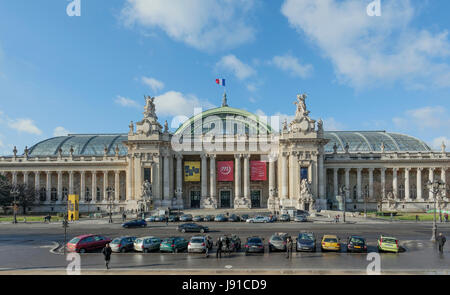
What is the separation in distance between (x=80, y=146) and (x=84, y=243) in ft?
263

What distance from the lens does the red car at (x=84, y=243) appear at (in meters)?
31.8

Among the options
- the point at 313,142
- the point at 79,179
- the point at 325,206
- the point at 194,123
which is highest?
the point at 194,123

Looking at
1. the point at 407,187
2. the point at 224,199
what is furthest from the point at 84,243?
the point at 407,187

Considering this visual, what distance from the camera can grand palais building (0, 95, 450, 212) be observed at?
8444 centimetres

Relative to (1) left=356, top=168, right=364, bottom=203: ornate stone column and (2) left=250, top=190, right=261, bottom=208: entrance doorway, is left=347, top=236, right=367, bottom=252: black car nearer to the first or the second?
(2) left=250, top=190, right=261, bottom=208: entrance doorway

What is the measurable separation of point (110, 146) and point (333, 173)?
6320 cm

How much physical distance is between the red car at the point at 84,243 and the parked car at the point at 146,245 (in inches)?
148

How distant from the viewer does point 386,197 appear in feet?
293

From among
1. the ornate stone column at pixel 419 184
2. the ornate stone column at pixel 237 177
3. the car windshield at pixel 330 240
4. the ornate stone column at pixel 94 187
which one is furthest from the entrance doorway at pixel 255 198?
the car windshield at pixel 330 240

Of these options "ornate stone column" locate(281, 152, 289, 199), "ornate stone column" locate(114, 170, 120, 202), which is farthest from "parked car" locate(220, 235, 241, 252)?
"ornate stone column" locate(114, 170, 120, 202)

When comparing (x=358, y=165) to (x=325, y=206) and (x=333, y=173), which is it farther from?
(x=325, y=206)

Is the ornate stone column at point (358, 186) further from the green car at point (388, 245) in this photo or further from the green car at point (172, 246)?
the green car at point (172, 246)

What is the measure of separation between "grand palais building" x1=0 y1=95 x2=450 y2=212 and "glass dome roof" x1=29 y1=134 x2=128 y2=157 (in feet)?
16.9
